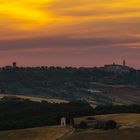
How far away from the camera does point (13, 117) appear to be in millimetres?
188750

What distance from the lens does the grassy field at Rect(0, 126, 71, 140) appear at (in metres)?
138

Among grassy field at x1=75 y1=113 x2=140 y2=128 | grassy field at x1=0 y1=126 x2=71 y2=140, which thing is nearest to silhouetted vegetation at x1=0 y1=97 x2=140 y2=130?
grassy field at x1=75 y1=113 x2=140 y2=128

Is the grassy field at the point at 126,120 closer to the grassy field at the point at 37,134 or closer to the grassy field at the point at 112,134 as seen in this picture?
the grassy field at the point at 112,134

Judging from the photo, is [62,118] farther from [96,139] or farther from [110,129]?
[96,139]

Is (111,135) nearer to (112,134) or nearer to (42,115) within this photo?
(112,134)

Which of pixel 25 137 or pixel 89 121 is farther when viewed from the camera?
pixel 89 121

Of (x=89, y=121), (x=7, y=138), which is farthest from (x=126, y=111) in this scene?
(x=7, y=138)

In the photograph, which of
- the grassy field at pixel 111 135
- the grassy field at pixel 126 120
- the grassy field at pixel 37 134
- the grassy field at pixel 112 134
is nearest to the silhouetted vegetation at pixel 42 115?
the grassy field at pixel 126 120

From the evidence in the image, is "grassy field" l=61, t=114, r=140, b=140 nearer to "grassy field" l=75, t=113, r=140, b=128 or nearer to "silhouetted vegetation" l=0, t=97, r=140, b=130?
"grassy field" l=75, t=113, r=140, b=128

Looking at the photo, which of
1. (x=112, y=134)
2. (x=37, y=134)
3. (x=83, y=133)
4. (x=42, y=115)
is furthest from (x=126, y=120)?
(x=42, y=115)

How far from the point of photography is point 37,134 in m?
142

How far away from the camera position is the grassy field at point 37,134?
138 metres

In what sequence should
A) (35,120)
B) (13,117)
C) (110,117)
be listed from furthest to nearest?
(13,117) → (35,120) → (110,117)

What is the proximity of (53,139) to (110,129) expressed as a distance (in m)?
12.3
